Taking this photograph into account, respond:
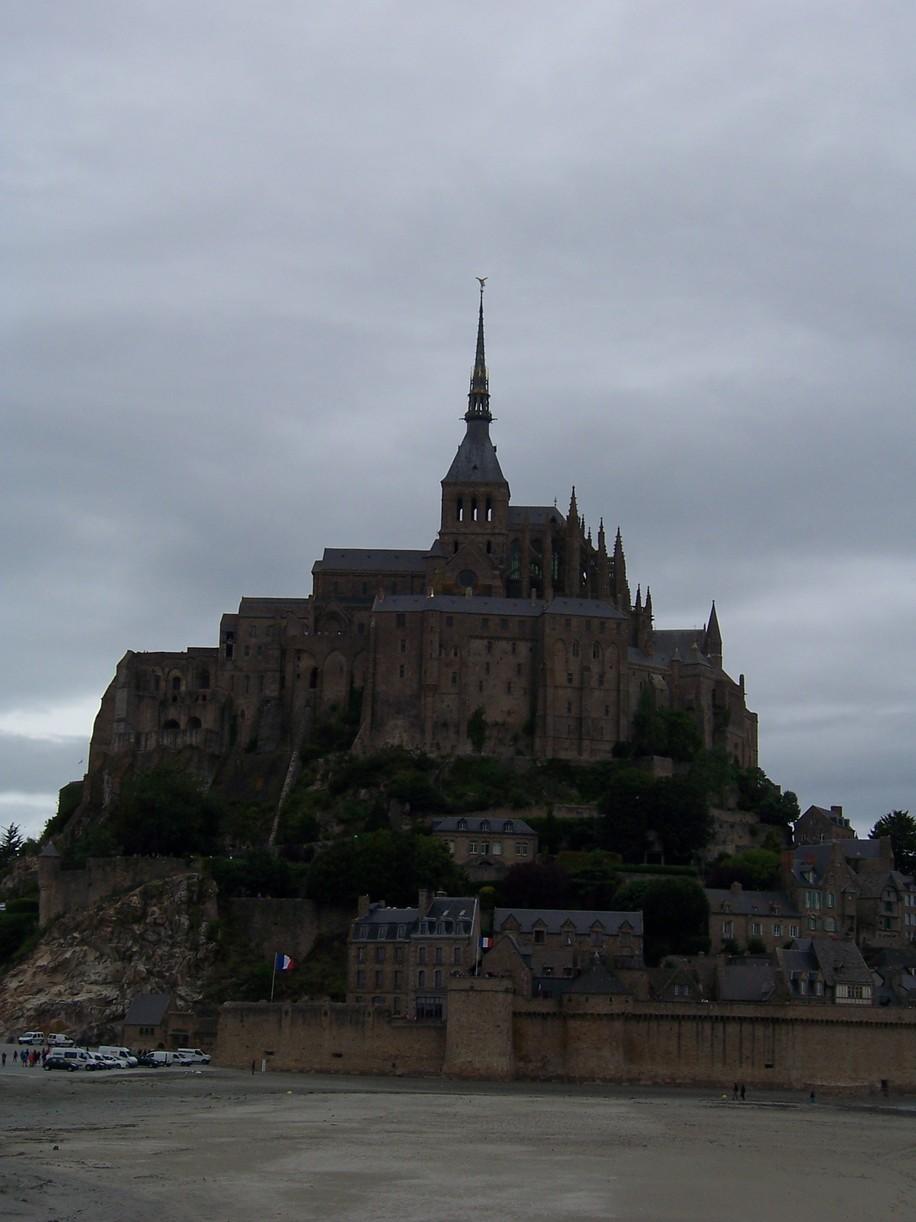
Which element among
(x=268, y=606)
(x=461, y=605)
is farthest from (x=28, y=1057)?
(x=268, y=606)

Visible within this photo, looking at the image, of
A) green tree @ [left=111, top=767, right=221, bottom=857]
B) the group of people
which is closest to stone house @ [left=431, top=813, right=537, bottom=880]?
green tree @ [left=111, top=767, right=221, bottom=857]

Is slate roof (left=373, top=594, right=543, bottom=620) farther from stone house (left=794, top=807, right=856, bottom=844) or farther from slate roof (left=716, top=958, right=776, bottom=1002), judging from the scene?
slate roof (left=716, top=958, right=776, bottom=1002)

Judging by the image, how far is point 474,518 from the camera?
118125mm

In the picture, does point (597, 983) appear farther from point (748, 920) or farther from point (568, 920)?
point (748, 920)

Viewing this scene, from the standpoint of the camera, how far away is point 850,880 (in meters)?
93.6

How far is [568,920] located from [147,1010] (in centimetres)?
1884

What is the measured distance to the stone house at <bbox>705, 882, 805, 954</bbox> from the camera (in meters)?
86.3

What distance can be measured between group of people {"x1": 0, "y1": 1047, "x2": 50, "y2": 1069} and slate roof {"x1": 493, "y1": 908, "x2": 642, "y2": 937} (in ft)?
66.2

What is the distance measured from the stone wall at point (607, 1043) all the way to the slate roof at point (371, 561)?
47.7m

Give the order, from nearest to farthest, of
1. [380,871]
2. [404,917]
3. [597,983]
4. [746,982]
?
[597,983]
[746,982]
[404,917]
[380,871]

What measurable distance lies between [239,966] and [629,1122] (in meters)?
32.3

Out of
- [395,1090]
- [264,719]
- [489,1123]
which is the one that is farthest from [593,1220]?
[264,719]

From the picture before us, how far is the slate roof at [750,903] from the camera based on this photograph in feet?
285

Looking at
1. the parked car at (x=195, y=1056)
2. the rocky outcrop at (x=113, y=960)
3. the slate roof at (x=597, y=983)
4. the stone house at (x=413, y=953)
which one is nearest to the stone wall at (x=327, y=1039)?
the parked car at (x=195, y=1056)
